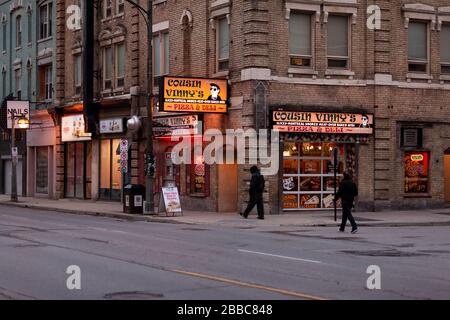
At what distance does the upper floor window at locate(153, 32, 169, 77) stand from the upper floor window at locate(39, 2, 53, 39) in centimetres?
1165

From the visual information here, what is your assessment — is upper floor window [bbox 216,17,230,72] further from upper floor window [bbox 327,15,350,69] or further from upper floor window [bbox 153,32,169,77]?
upper floor window [bbox 327,15,350,69]

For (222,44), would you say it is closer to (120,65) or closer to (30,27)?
(120,65)

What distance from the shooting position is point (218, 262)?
13.4m

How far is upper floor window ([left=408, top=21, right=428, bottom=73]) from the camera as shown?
29.1m

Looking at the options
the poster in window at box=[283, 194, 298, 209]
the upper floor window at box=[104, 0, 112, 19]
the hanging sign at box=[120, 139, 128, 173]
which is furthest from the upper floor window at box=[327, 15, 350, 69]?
the upper floor window at box=[104, 0, 112, 19]

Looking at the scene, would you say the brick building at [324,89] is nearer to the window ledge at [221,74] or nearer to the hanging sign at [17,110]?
the window ledge at [221,74]

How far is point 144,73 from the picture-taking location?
32625 mm

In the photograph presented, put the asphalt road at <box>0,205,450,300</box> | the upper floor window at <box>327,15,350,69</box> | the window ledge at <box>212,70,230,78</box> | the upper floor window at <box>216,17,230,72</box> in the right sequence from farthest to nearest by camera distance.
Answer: the upper floor window at <box>216,17,230,72</box>
the upper floor window at <box>327,15,350,69</box>
the window ledge at <box>212,70,230,78</box>
the asphalt road at <box>0,205,450,300</box>

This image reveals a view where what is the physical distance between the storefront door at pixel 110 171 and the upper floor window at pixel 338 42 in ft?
39.9

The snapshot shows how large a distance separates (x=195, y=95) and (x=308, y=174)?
17.4 feet

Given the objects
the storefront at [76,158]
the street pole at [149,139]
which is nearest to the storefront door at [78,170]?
the storefront at [76,158]

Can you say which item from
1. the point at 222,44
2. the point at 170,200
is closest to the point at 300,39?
the point at 222,44

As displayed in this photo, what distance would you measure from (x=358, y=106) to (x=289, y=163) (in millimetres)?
3540
